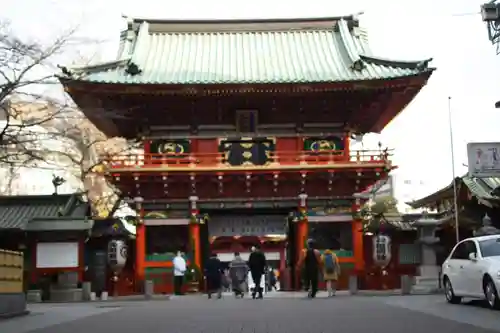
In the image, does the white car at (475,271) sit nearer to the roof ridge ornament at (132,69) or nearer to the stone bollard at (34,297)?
the stone bollard at (34,297)

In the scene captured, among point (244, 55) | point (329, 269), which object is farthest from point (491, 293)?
point (244, 55)

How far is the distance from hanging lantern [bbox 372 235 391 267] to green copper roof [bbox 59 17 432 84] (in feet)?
21.4

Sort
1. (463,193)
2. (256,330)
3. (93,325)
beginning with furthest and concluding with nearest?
1. (463,193)
2. (93,325)
3. (256,330)

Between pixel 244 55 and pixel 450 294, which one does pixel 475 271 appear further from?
pixel 244 55

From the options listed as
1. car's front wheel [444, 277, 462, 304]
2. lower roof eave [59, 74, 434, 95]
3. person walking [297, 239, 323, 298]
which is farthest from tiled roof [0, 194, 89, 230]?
car's front wheel [444, 277, 462, 304]

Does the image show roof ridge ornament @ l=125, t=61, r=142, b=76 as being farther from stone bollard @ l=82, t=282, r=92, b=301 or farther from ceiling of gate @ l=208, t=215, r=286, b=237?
stone bollard @ l=82, t=282, r=92, b=301

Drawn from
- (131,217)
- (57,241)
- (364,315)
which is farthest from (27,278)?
(364,315)

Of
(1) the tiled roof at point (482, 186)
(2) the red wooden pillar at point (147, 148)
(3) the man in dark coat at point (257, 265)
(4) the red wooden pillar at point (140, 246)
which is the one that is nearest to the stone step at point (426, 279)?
(1) the tiled roof at point (482, 186)

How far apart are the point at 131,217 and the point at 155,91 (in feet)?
17.7

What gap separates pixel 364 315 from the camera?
46.8 feet

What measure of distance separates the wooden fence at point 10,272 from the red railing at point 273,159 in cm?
1132

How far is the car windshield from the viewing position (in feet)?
51.3

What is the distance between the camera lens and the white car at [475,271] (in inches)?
577

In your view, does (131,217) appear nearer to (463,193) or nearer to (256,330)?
(463,193)
